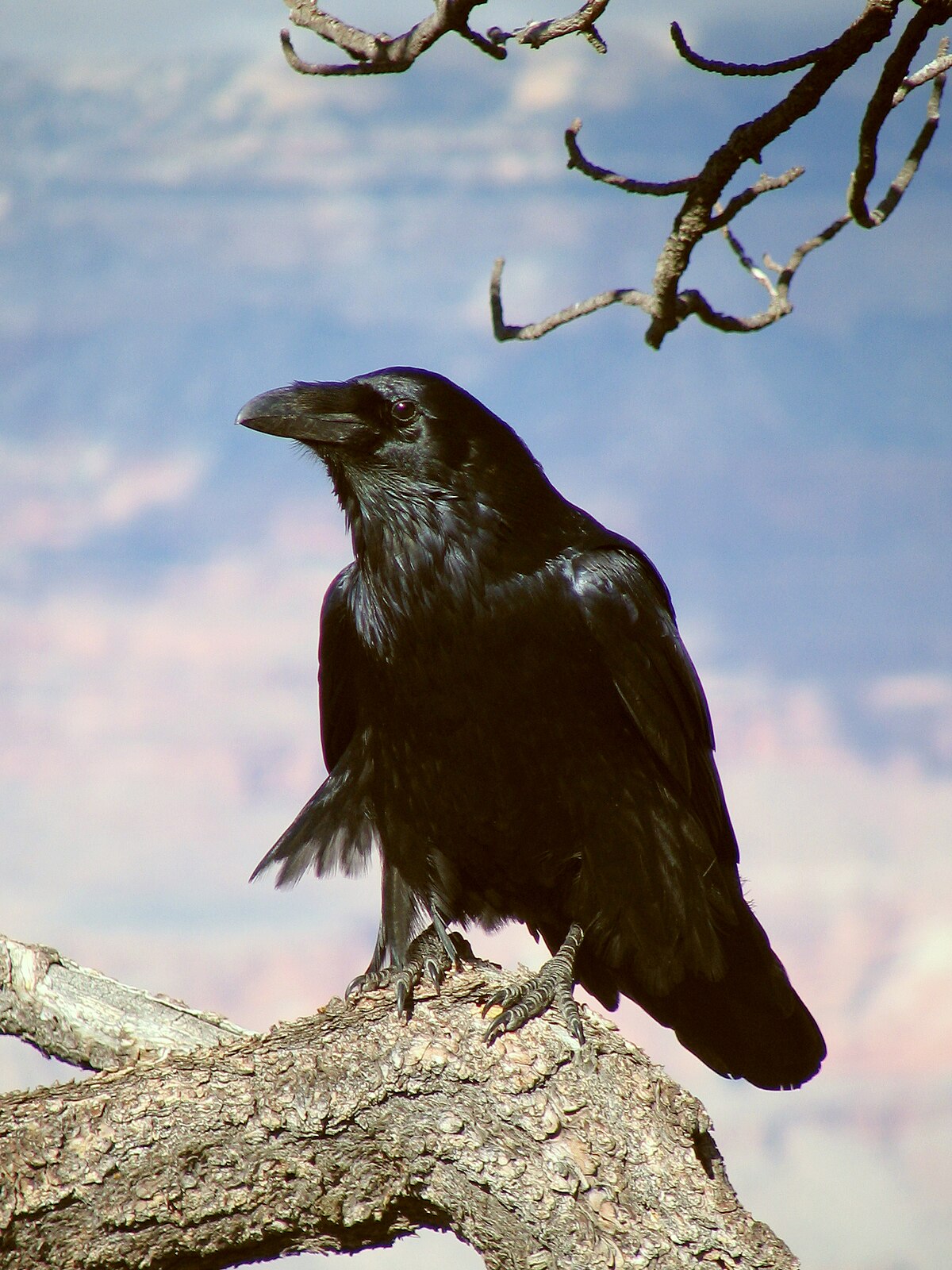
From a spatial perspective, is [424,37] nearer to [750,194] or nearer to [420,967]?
[750,194]

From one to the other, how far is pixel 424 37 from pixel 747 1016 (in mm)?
3608

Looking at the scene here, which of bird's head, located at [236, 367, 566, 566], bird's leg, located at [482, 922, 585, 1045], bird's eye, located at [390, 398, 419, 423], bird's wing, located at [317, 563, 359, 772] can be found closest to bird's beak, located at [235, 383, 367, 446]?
bird's head, located at [236, 367, 566, 566]

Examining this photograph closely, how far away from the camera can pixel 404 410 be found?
374 centimetres

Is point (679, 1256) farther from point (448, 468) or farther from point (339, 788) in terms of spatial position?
point (448, 468)

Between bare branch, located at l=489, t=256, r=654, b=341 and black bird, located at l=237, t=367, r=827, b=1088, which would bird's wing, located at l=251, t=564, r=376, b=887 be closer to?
black bird, located at l=237, t=367, r=827, b=1088

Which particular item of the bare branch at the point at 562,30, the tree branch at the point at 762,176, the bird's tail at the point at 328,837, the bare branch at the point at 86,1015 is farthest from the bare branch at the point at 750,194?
the bare branch at the point at 86,1015

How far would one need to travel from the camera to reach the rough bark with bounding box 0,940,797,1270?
3207mm

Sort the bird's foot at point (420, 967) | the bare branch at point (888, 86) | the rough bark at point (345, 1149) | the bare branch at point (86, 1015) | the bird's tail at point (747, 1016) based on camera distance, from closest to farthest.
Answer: the rough bark at point (345, 1149)
the bird's foot at point (420, 967)
the bare branch at point (888, 86)
the bird's tail at point (747, 1016)
the bare branch at point (86, 1015)

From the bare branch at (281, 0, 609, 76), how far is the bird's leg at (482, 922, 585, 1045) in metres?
3.00

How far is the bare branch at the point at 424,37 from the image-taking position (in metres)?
4.03

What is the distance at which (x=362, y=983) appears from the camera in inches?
153

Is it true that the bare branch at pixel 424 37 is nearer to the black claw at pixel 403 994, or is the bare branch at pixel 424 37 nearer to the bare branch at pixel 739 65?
the bare branch at pixel 739 65

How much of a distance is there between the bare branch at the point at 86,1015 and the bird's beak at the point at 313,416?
2.19 metres

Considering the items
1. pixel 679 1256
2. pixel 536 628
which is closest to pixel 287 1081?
pixel 679 1256
